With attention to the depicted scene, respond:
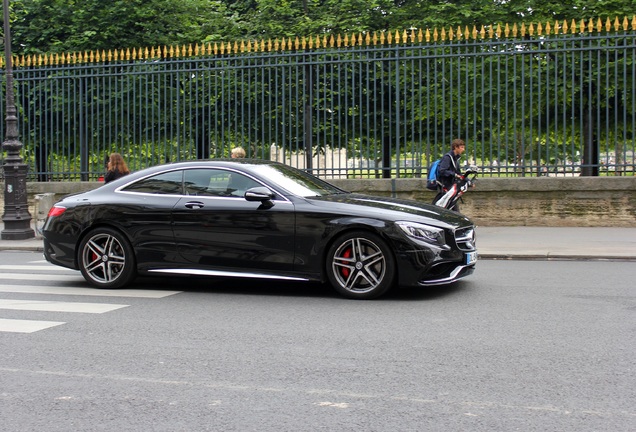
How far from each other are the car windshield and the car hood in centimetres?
25

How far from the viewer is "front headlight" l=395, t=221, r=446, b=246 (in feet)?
26.2

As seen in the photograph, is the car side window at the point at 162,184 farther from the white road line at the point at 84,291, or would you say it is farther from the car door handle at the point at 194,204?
the white road line at the point at 84,291

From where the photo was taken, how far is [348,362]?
5730 millimetres

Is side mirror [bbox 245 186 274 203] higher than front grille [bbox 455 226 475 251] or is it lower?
higher

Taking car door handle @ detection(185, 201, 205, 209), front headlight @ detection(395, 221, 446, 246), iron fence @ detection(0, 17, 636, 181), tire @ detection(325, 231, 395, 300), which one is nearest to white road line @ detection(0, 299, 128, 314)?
car door handle @ detection(185, 201, 205, 209)

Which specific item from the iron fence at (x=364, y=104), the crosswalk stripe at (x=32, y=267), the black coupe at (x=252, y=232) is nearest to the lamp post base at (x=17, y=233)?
the iron fence at (x=364, y=104)

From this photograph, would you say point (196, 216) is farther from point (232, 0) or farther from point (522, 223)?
point (232, 0)

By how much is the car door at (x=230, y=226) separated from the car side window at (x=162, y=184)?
116mm

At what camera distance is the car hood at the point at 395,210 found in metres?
8.13

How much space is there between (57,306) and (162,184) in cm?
186

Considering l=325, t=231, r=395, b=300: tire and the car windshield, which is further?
the car windshield

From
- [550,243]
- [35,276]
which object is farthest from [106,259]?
[550,243]

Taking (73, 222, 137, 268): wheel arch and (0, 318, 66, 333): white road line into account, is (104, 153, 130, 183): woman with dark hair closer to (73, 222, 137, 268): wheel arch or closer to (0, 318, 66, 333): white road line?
(73, 222, 137, 268): wheel arch

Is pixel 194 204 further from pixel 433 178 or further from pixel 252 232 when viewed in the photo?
pixel 433 178
